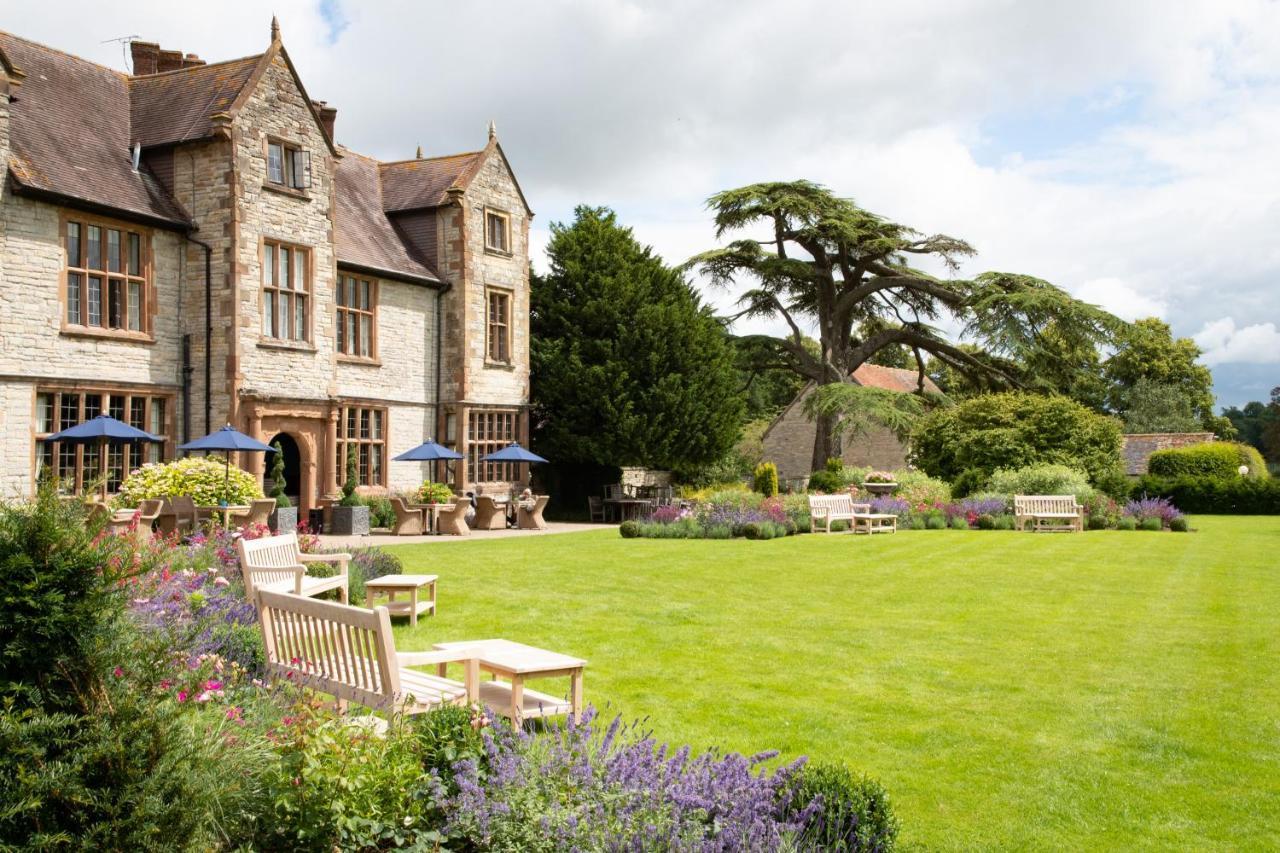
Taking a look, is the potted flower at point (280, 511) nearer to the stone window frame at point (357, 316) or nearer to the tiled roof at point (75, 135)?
the stone window frame at point (357, 316)

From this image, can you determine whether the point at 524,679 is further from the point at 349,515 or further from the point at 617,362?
the point at 617,362

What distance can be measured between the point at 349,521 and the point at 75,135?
921 centimetres

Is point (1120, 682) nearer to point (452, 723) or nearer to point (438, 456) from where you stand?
point (452, 723)

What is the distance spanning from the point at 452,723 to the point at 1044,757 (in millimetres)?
3818

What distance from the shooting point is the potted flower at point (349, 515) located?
2286 centimetres

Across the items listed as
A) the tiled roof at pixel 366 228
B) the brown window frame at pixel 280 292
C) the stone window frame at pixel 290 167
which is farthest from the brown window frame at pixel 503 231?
the brown window frame at pixel 280 292

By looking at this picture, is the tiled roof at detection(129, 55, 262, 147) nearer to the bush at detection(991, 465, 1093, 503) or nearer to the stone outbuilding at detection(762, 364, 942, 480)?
the bush at detection(991, 465, 1093, 503)

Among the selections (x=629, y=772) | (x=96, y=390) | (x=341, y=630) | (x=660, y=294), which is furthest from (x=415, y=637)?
(x=660, y=294)

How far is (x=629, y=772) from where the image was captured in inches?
188

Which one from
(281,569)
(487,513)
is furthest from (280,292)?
(281,569)

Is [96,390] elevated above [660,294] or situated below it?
below

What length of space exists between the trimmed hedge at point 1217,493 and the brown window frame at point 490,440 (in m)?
20.9

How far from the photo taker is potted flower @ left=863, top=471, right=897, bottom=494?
30203 millimetres

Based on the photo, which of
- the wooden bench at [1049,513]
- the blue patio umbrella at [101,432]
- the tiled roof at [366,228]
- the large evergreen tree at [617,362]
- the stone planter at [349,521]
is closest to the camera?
the blue patio umbrella at [101,432]
